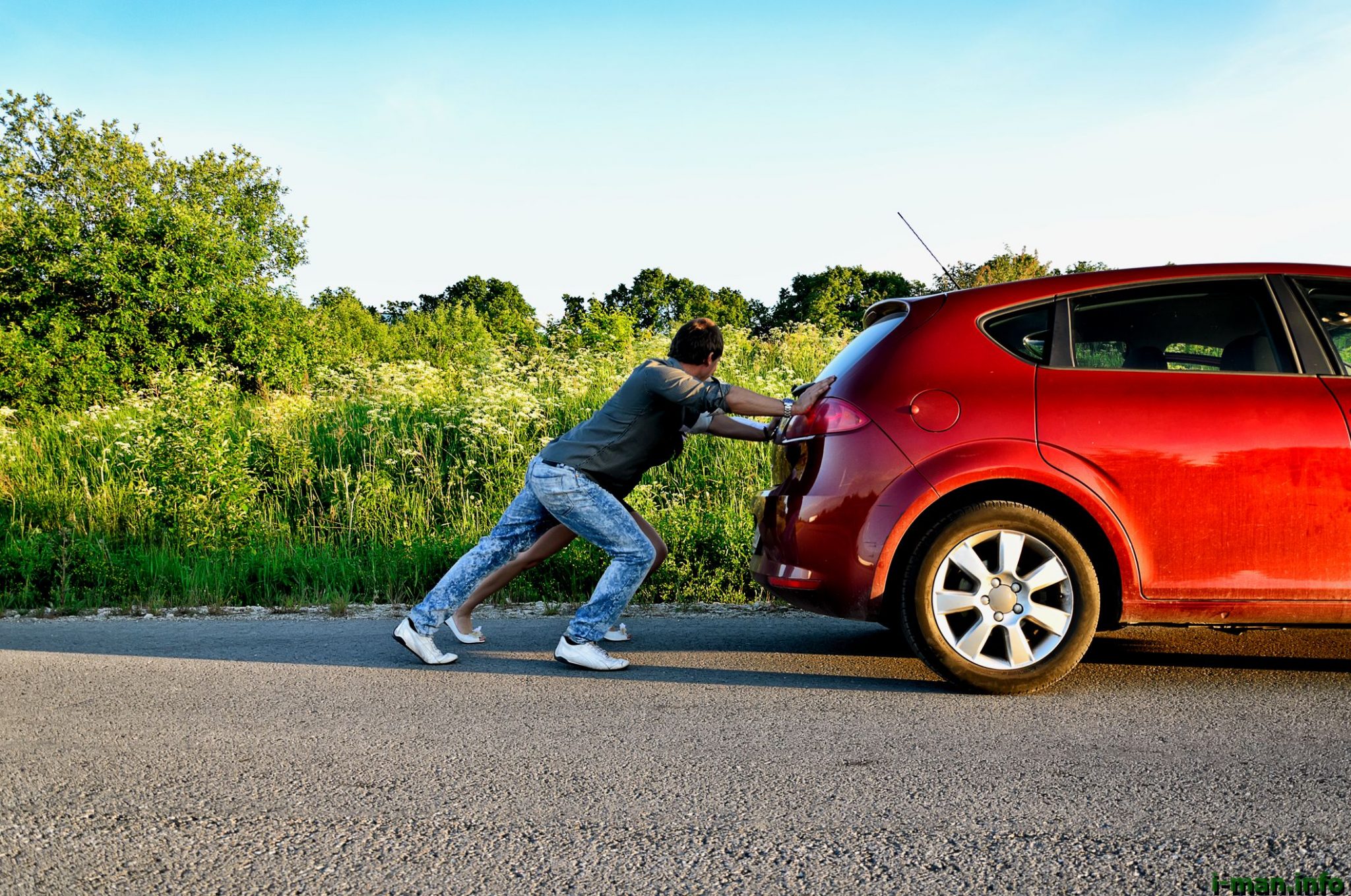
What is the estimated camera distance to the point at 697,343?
5.35 meters

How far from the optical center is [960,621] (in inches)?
181

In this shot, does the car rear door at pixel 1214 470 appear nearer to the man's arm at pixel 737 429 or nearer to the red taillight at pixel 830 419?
the red taillight at pixel 830 419

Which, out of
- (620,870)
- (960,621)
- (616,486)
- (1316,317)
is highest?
(1316,317)

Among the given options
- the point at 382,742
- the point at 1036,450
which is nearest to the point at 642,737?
the point at 382,742

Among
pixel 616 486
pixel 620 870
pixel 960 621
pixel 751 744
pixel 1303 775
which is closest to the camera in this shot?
pixel 620 870

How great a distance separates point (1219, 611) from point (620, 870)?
118 inches

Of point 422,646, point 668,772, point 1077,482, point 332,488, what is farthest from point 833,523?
point 332,488

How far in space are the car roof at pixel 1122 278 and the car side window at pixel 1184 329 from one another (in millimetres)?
40

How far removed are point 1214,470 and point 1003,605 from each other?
3.35ft

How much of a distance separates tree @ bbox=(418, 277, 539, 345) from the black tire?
55.4 metres

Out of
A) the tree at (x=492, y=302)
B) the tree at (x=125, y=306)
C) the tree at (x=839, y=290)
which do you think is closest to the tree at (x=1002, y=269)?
the tree at (x=125, y=306)

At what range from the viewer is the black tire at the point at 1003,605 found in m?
4.52

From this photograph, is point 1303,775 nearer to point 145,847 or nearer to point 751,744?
point 751,744

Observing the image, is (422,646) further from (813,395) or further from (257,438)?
(257,438)
